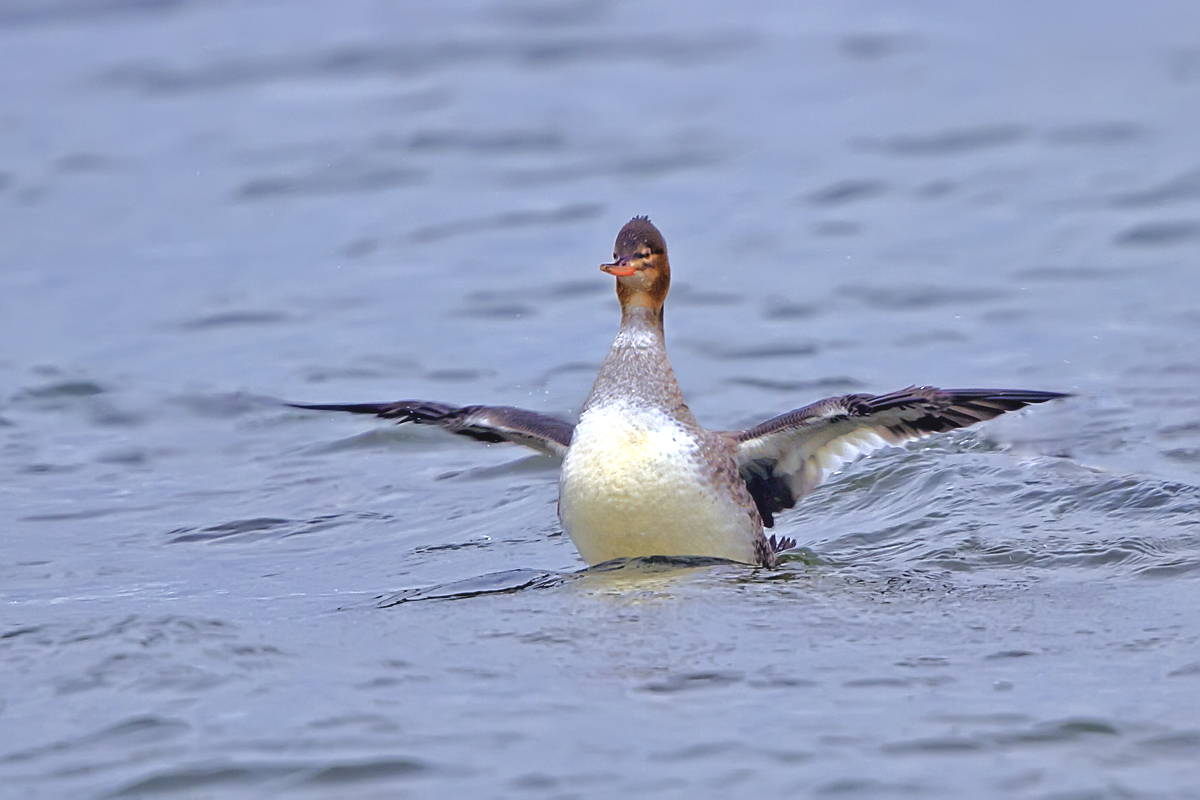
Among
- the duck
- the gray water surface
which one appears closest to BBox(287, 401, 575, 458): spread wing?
the duck

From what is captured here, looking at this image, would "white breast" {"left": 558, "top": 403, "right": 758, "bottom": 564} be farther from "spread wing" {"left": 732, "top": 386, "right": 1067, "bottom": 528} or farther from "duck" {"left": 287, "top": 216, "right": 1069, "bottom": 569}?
"spread wing" {"left": 732, "top": 386, "right": 1067, "bottom": 528}

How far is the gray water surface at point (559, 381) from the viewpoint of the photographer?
5.05 m

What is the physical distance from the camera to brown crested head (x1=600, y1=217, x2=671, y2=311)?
740cm

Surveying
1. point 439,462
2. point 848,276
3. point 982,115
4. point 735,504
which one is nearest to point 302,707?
point 735,504

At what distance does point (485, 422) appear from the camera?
7512mm

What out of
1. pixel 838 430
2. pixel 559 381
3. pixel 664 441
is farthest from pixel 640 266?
pixel 559 381

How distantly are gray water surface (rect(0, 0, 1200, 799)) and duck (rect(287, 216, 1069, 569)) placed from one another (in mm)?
222

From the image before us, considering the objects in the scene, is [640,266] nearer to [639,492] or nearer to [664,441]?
[664,441]

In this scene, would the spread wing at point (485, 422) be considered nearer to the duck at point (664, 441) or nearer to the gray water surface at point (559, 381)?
the duck at point (664, 441)

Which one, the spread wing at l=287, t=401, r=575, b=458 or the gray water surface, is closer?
the gray water surface

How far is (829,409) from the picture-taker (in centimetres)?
691

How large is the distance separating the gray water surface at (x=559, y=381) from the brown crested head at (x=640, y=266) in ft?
3.99

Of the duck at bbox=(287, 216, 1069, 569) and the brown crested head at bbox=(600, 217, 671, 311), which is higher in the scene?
the brown crested head at bbox=(600, 217, 671, 311)

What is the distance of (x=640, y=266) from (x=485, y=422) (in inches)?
38.7
